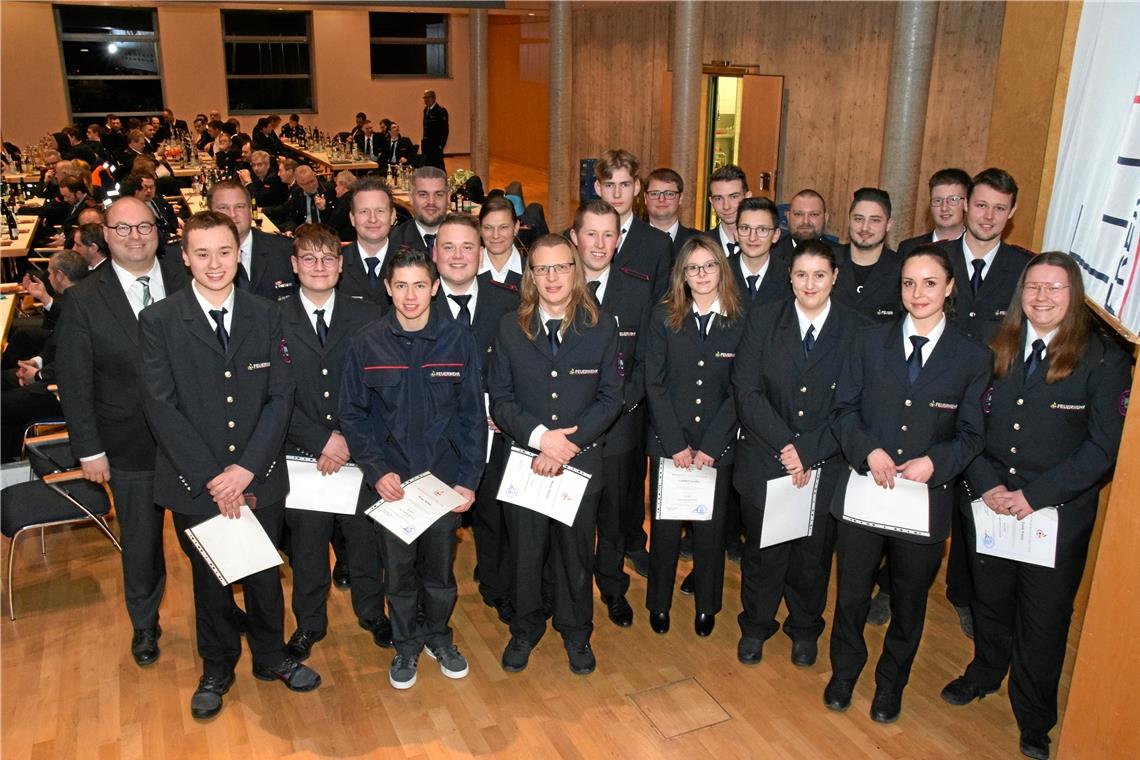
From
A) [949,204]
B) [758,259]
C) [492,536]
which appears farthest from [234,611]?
[949,204]

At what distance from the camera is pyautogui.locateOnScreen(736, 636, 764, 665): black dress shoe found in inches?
158

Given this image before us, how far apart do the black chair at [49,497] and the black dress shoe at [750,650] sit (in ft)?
9.80

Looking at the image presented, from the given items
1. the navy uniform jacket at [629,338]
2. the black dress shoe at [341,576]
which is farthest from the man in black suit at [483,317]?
the black dress shoe at [341,576]

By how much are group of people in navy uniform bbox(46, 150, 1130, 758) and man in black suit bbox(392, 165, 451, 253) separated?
704 mm

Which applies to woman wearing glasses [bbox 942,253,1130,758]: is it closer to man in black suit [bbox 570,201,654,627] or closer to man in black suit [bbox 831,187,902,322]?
man in black suit [bbox 831,187,902,322]

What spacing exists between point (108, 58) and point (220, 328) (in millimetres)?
18314

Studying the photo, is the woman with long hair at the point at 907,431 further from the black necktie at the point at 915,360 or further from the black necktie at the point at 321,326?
the black necktie at the point at 321,326

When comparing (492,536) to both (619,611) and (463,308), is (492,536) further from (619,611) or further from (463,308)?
(463,308)

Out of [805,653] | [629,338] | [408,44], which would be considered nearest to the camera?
[805,653]

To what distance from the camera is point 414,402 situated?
11.9ft

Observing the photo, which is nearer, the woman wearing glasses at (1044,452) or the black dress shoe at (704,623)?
the woman wearing glasses at (1044,452)

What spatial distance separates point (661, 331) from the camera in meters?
3.91

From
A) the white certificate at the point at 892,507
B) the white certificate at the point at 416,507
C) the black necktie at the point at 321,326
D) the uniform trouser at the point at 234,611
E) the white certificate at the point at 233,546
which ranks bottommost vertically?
the uniform trouser at the point at 234,611

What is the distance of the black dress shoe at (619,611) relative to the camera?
4.29 meters
